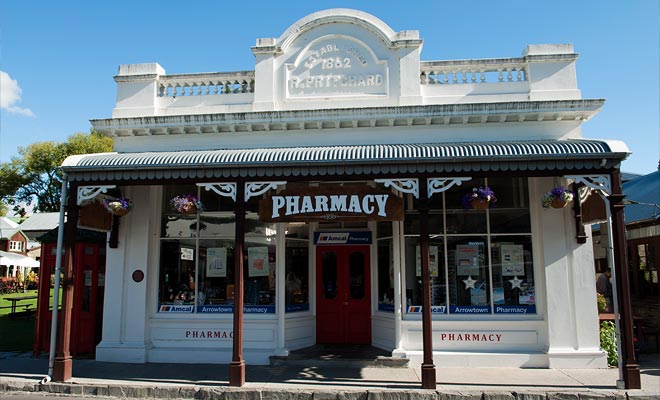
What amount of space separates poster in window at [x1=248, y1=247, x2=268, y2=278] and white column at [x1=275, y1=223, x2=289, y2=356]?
12.1 inches

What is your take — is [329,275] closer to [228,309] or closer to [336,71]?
[228,309]

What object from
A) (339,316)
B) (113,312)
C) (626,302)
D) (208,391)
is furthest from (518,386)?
(113,312)

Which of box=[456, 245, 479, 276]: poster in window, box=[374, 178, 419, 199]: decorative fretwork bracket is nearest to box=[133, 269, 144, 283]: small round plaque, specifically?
box=[374, 178, 419, 199]: decorative fretwork bracket

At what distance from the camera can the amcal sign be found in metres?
9.15

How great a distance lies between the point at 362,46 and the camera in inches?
437

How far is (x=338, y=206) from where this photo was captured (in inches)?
360

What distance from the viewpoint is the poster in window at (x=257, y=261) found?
430 inches

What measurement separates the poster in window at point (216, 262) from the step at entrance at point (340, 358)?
7.27 ft

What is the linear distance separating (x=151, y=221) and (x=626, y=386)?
9693 mm

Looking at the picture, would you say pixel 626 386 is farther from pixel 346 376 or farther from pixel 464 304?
pixel 346 376

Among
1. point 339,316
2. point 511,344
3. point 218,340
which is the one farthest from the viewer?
point 339,316

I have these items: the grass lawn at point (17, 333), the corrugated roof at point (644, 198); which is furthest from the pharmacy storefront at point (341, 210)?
the corrugated roof at point (644, 198)

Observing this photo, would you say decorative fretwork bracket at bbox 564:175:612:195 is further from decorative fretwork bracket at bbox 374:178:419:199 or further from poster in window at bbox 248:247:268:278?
poster in window at bbox 248:247:268:278

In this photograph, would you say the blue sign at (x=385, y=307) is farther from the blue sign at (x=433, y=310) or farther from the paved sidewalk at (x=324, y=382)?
the paved sidewalk at (x=324, y=382)
